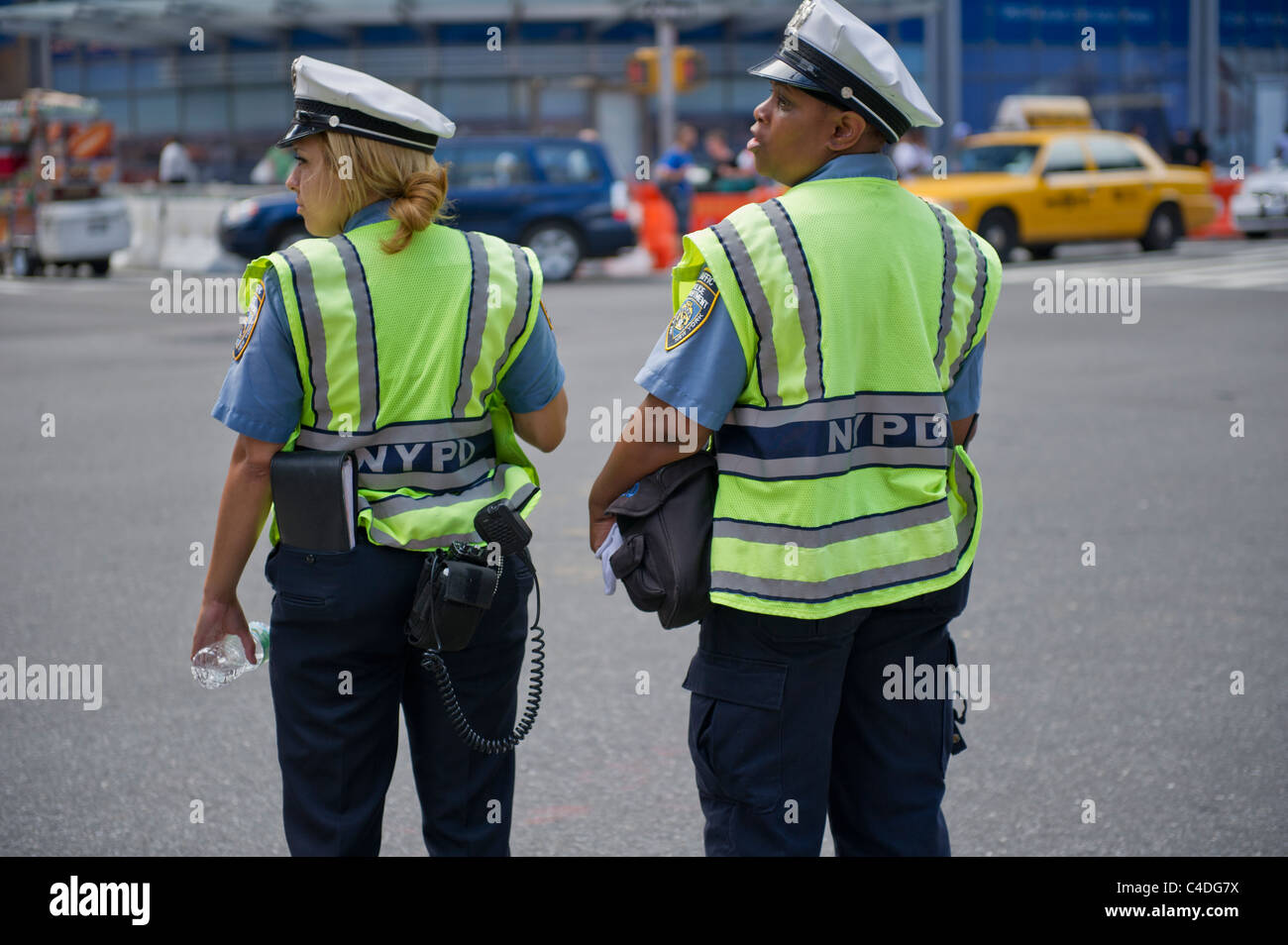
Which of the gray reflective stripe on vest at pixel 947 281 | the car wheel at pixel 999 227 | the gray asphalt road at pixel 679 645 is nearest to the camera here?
the gray reflective stripe on vest at pixel 947 281

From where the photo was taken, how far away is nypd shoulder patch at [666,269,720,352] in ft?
7.98

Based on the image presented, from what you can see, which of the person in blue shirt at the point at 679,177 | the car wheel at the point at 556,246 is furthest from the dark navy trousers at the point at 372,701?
the person in blue shirt at the point at 679,177

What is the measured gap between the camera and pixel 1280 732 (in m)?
4.40

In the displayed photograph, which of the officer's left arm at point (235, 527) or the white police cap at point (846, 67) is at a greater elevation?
the white police cap at point (846, 67)

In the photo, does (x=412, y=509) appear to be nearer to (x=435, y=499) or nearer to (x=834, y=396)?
(x=435, y=499)

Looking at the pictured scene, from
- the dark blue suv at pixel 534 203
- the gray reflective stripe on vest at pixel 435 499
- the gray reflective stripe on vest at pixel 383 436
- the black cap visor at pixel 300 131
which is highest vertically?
the dark blue suv at pixel 534 203

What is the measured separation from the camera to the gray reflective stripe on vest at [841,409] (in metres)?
2.45

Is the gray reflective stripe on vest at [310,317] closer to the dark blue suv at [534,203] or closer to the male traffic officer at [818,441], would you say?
the male traffic officer at [818,441]

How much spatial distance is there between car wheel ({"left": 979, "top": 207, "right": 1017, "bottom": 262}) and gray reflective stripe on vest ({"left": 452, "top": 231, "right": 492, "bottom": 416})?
17177 mm

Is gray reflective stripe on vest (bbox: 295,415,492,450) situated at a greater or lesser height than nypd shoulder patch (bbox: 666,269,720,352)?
lesser

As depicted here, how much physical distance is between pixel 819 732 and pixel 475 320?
945 mm

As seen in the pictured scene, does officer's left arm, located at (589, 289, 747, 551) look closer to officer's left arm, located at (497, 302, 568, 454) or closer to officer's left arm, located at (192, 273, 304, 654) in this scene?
officer's left arm, located at (497, 302, 568, 454)

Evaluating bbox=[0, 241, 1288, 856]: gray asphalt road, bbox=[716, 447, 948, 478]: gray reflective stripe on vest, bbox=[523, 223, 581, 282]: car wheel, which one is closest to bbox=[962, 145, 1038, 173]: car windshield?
bbox=[523, 223, 581, 282]: car wheel
